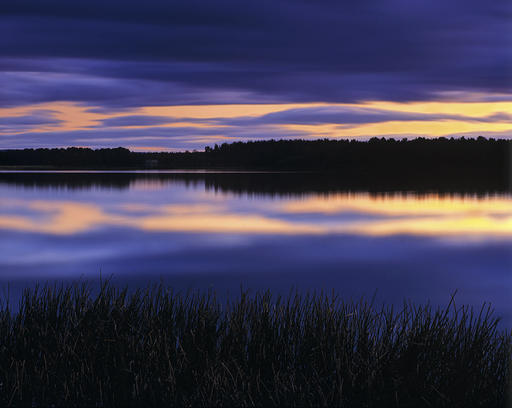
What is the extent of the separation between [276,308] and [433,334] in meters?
3.06

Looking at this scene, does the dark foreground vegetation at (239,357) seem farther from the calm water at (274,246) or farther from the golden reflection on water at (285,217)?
the golden reflection on water at (285,217)

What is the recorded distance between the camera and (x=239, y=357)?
11672mm

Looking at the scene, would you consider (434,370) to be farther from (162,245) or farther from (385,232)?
(385,232)

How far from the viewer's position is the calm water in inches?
1294

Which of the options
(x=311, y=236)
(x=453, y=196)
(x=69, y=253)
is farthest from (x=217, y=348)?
(x=453, y=196)

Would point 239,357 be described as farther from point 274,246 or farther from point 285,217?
point 285,217

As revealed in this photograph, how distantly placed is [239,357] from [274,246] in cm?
3603

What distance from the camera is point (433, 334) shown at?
10953 millimetres

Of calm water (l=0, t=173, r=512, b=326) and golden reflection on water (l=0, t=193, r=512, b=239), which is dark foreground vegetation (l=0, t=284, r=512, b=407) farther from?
golden reflection on water (l=0, t=193, r=512, b=239)

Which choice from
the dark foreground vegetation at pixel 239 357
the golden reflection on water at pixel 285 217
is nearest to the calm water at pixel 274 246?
the golden reflection on water at pixel 285 217

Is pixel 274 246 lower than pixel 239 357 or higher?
lower

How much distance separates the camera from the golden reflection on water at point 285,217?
5894 cm

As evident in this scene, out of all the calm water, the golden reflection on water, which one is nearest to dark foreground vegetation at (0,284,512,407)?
the calm water

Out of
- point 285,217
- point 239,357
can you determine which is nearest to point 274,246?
point 285,217
